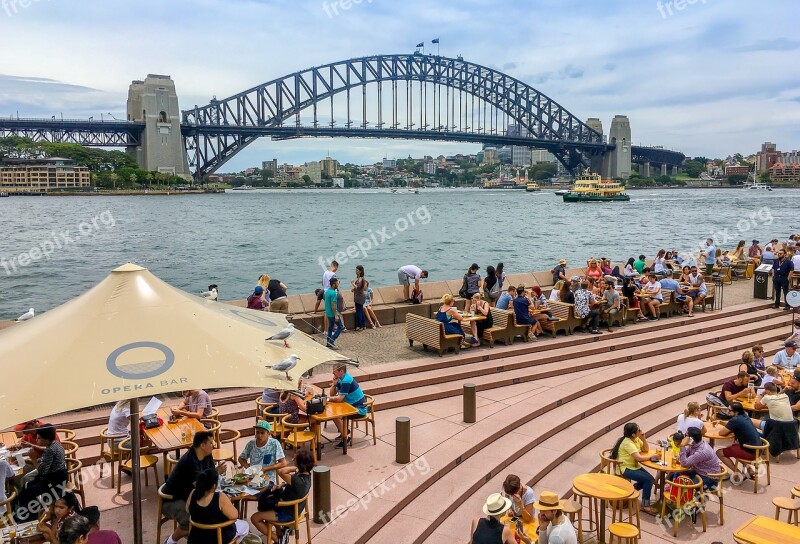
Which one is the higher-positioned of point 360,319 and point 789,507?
point 360,319

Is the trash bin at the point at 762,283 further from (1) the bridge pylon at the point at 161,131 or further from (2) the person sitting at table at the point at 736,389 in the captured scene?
(1) the bridge pylon at the point at 161,131

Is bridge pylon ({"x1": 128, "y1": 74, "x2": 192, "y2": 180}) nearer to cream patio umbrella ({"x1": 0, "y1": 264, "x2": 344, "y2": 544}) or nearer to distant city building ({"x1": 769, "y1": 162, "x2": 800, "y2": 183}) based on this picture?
cream patio umbrella ({"x1": 0, "y1": 264, "x2": 344, "y2": 544})

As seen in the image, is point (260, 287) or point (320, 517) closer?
point (320, 517)

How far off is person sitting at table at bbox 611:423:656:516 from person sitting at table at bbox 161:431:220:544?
11.8ft

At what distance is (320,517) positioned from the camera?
554 centimetres

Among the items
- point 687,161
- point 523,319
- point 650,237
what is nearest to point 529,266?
point 650,237

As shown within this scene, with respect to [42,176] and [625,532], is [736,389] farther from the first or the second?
[42,176]

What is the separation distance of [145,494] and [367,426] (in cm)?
242

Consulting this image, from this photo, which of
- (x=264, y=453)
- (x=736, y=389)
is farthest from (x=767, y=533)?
(x=264, y=453)

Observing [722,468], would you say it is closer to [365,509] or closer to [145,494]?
[365,509]

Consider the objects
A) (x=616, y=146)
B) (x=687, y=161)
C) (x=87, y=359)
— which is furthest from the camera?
(x=687, y=161)

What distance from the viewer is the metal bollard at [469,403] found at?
7707 mm

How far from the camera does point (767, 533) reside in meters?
5.15

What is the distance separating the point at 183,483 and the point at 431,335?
218 inches
